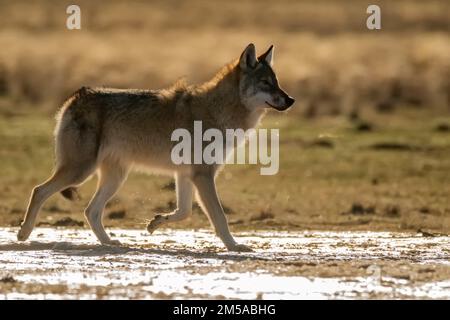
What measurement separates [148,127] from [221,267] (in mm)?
2995

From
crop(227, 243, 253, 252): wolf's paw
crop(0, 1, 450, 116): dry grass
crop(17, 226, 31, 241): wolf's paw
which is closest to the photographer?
crop(227, 243, 253, 252): wolf's paw

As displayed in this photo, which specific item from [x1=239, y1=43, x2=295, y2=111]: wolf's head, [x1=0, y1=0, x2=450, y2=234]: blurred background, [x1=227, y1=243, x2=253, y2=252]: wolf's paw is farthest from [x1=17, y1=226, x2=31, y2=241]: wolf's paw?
[x1=239, y1=43, x2=295, y2=111]: wolf's head

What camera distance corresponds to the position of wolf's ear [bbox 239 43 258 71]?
14211 millimetres

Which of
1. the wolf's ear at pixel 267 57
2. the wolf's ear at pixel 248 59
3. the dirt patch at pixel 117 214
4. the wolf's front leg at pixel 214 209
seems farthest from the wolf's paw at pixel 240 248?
the dirt patch at pixel 117 214

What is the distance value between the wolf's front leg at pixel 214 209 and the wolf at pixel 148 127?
0.4 inches

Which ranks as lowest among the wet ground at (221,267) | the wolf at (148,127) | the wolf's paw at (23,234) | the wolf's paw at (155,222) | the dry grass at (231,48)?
the wet ground at (221,267)

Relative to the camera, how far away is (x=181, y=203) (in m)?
14.1

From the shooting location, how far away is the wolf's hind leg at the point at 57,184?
1369 centimetres

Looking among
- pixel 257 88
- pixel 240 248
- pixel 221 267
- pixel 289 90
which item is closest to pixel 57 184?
pixel 240 248

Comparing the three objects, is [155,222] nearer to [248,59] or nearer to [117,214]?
[248,59]

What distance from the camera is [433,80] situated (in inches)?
1484

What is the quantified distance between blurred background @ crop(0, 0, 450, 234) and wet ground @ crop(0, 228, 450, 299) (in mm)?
2267

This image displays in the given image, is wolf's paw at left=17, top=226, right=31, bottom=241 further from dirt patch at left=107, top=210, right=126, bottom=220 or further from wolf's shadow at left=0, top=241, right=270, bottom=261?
dirt patch at left=107, top=210, right=126, bottom=220

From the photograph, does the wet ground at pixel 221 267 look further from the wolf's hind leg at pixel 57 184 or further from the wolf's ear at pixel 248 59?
the wolf's ear at pixel 248 59
